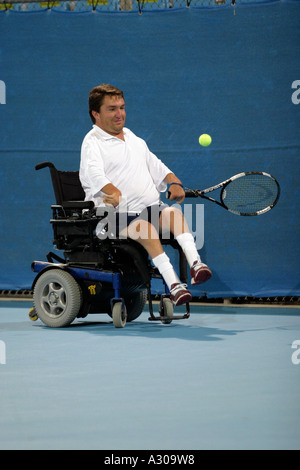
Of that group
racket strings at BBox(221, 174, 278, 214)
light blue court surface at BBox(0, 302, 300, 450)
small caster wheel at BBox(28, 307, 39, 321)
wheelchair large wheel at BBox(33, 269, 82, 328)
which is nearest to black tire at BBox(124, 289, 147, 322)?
light blue court surface at BBox(0, 302, 300, 450)

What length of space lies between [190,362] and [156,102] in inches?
111

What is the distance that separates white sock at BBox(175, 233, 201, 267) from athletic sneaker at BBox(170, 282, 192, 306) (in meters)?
0.15

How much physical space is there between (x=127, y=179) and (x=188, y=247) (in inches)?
25.6

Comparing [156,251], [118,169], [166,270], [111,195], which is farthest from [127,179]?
[166,270]

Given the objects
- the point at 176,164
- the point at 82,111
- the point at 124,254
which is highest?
the point at 82,111

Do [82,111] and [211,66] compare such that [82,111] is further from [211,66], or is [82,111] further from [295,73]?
[295,73]

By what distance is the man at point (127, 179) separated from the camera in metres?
4.54

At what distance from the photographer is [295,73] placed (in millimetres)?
5582

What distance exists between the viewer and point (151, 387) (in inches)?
115

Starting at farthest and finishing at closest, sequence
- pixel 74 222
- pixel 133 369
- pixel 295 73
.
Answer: pixel 295 73 < pixel 74 222 < pixel 133 369

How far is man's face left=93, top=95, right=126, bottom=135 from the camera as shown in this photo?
4879mm

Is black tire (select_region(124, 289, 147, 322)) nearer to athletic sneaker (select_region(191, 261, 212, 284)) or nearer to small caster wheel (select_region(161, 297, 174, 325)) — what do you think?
small caster wheel (select_region(161, 297, 174, 325))
